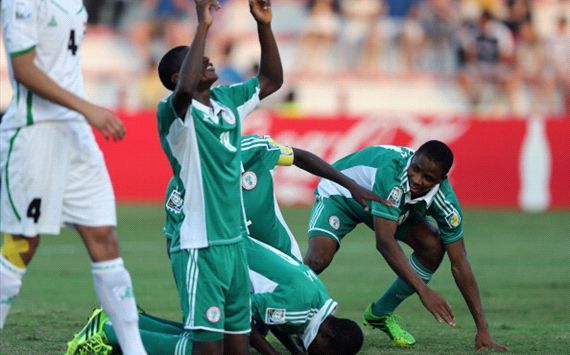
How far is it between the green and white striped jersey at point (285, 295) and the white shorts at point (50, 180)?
5.77 ft

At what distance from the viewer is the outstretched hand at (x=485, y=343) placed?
8500 mm

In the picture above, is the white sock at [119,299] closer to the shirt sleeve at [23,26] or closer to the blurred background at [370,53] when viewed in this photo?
the shirt sleeve at [23,26]

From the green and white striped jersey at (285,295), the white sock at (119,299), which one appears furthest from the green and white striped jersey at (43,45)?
the green and white striped jersey at (285,295)

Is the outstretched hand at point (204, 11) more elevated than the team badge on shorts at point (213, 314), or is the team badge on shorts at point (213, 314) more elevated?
the outstretched hand at point (204, 11)

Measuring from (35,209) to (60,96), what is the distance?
64cm

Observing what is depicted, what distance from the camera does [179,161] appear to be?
23.1ft

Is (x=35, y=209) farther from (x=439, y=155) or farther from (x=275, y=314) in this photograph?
(x=439, y=155)

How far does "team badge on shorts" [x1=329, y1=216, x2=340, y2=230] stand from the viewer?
31.5ft

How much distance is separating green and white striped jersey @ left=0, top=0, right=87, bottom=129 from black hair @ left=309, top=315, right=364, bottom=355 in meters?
2.52

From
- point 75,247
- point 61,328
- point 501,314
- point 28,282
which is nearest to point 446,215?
point 501,314

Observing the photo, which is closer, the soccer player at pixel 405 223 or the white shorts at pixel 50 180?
the white shorts at pixel 50 180

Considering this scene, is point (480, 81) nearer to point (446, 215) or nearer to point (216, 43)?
point (216, 43)

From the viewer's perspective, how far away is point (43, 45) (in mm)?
6359

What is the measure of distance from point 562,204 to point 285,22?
857cm
